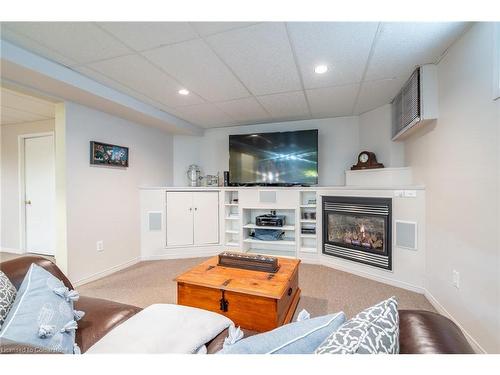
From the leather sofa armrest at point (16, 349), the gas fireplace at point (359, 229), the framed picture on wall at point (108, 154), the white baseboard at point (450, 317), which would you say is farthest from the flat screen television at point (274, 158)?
the leather sofa armrest at point (16, 349)

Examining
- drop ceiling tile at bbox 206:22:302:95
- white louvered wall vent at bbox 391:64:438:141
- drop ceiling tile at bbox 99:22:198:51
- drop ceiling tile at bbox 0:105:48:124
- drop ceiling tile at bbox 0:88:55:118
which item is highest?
drop ceiling tile at bbox 206:22:302:95

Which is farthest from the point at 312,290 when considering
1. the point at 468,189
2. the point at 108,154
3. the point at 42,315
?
the point at 108,154

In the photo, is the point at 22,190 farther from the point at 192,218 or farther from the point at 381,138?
the point at 381,138

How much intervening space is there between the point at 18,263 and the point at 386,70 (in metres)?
3.13

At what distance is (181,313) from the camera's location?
1.15 m

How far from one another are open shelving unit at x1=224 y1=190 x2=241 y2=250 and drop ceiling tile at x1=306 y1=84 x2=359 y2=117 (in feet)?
6.22

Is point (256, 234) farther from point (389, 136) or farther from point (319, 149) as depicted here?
point (389, 136)

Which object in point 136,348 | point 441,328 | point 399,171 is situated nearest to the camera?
point 441,328

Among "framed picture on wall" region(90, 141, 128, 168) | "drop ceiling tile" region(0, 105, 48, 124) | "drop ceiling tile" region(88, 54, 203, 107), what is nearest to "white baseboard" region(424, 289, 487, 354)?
"drop ceiling tile" region(88, 54, 203, 107)

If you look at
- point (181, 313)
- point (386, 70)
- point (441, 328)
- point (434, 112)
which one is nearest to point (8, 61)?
point (181, 313)

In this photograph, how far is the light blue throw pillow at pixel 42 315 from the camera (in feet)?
2.83

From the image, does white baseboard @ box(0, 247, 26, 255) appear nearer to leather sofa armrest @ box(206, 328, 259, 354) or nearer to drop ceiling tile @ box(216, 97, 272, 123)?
drop ceiling tile @ box(216, 97, 272, 123)

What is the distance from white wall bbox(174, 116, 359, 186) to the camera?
3.63 meters

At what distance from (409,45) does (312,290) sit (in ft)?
8.00
